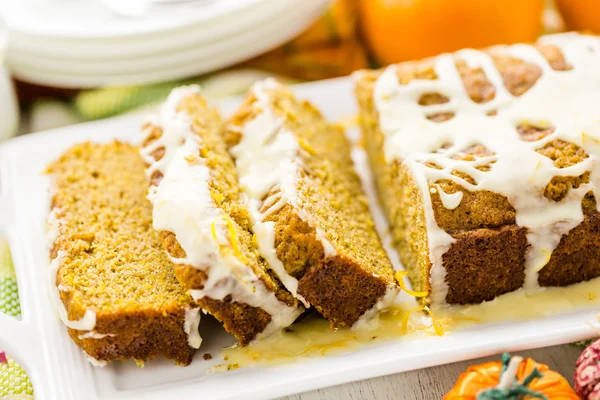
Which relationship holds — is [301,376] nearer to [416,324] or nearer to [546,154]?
[416,324]

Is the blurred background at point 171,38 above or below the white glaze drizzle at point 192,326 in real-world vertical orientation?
above

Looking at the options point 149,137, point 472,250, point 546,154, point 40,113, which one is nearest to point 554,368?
point 472,250

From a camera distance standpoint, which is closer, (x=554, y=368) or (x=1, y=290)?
(x=554, y=368)

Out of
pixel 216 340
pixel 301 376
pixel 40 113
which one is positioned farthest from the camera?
pixel 40 113

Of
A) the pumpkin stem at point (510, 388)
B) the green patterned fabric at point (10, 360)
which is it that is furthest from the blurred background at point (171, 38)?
the pumpkin stem at point (510, 388)

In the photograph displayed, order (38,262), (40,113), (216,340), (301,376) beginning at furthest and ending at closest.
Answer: (40,113) < (38,262) < (216,340) < (301,376)

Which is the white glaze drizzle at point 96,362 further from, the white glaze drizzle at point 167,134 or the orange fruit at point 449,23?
the orange fruit at point 449,23
